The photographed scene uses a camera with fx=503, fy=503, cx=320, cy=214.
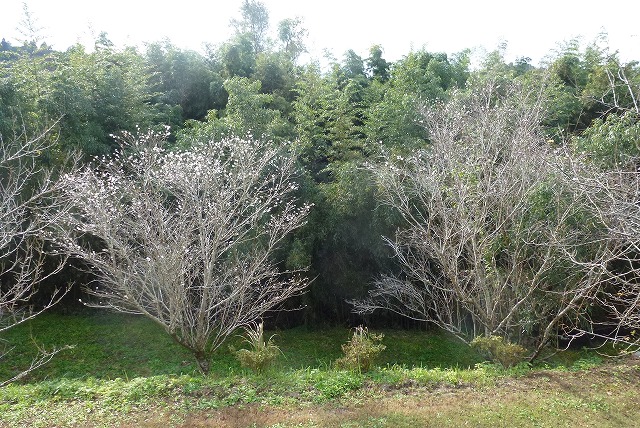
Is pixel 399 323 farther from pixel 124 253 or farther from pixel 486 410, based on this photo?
pixel 124 253

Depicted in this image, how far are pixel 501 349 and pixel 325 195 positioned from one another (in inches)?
182

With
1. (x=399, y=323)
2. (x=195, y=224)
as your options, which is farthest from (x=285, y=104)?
(x=195, y=224)

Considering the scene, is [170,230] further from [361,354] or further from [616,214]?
[616,214]

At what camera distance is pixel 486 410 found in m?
5.25

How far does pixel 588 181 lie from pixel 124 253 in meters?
5.00

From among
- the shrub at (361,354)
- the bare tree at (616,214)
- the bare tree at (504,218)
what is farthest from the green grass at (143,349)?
the bare tree at (616,214)

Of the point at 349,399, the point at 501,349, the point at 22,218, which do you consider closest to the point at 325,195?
the point at 501,349

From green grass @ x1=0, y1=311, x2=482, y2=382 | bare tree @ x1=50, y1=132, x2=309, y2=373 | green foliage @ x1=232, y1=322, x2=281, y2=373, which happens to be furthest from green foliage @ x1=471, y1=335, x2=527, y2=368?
bare tree @ x1=50, y1=132, x2=309, y2=373

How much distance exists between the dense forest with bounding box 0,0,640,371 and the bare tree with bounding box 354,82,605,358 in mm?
39

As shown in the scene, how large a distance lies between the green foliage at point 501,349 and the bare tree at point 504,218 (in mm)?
354

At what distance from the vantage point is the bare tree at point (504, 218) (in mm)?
6875

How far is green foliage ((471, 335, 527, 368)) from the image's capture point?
659cm

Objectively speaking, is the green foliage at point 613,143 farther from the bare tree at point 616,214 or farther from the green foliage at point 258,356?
the green foliage at point 258,356

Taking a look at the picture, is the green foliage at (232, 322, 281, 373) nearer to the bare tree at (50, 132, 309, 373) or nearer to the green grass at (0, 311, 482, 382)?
the bare tree at (50, 132, 309, 373)
